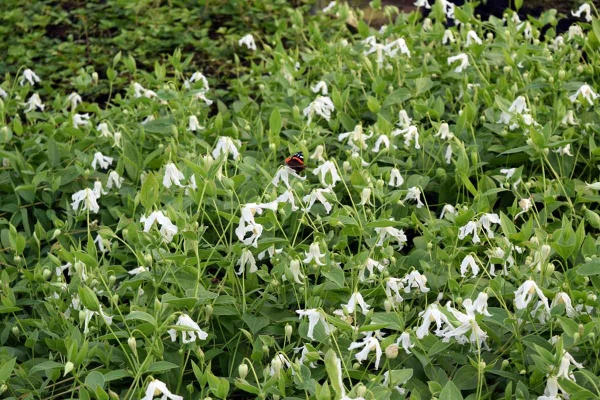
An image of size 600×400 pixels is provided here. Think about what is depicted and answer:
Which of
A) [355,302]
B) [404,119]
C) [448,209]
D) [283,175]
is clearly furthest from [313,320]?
[404,119]

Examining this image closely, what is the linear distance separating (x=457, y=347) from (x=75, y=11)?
387cm

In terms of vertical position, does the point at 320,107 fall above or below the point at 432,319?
below

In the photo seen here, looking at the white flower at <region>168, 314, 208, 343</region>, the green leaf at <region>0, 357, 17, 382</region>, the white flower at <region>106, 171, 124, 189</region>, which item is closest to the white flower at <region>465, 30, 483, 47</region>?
the white flower at <region>106, 171, 124, 189</region>

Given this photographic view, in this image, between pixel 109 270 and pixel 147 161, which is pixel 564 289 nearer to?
pixel 109 270

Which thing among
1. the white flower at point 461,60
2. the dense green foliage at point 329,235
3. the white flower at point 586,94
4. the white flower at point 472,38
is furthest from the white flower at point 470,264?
the white flower at point 472,38

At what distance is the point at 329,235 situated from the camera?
6.42 ft

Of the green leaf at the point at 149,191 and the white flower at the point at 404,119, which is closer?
the green leaf at the point at 149,191

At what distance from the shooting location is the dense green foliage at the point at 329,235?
5.36ft

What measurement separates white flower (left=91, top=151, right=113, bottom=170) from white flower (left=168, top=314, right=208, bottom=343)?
35.5 inches

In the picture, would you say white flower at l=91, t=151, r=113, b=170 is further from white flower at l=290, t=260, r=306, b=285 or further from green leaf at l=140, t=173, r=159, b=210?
white flower at l=290, t=260, r=306, b=285

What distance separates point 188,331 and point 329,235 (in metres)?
0.45

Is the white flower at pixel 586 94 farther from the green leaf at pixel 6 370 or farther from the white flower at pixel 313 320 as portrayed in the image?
the green leaf at pixel 6 370

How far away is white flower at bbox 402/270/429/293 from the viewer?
1825 mm

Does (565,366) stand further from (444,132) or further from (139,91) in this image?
(139,91)
